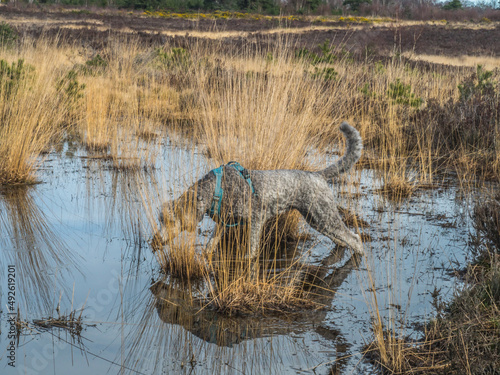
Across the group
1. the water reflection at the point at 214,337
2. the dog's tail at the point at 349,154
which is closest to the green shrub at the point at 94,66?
the dog's tail at the point at 349,154

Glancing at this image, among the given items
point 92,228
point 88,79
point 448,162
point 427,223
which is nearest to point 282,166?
point 427,223

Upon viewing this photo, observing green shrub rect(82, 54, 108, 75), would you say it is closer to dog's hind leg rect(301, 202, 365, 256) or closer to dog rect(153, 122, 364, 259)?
dog rect(153, 122, 364, 259)

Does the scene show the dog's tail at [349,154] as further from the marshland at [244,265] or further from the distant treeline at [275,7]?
the distant treeline at [275,7]

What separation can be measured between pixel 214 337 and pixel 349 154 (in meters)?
1.99

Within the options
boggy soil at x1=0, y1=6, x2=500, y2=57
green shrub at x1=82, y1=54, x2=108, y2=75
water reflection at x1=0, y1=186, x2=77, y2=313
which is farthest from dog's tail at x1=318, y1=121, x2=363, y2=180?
boggy soil at x1=0, y1=6, x2=500, y2=57

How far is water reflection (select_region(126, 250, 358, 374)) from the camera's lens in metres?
2.80

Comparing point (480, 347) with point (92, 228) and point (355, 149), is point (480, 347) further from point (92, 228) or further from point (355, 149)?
point (92, 228)

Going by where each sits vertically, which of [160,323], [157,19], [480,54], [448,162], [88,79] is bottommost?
[160,323]

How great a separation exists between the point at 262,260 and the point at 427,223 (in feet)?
6.32

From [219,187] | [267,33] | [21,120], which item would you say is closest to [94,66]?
[21,120]

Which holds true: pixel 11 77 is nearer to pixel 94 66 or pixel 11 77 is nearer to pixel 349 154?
pixel 349 154

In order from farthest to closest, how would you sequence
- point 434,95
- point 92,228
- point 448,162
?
point 434,95, point 448,162, point 92,228

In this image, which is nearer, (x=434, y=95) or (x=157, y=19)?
(x=434, y=95)

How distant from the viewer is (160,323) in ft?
10.6
